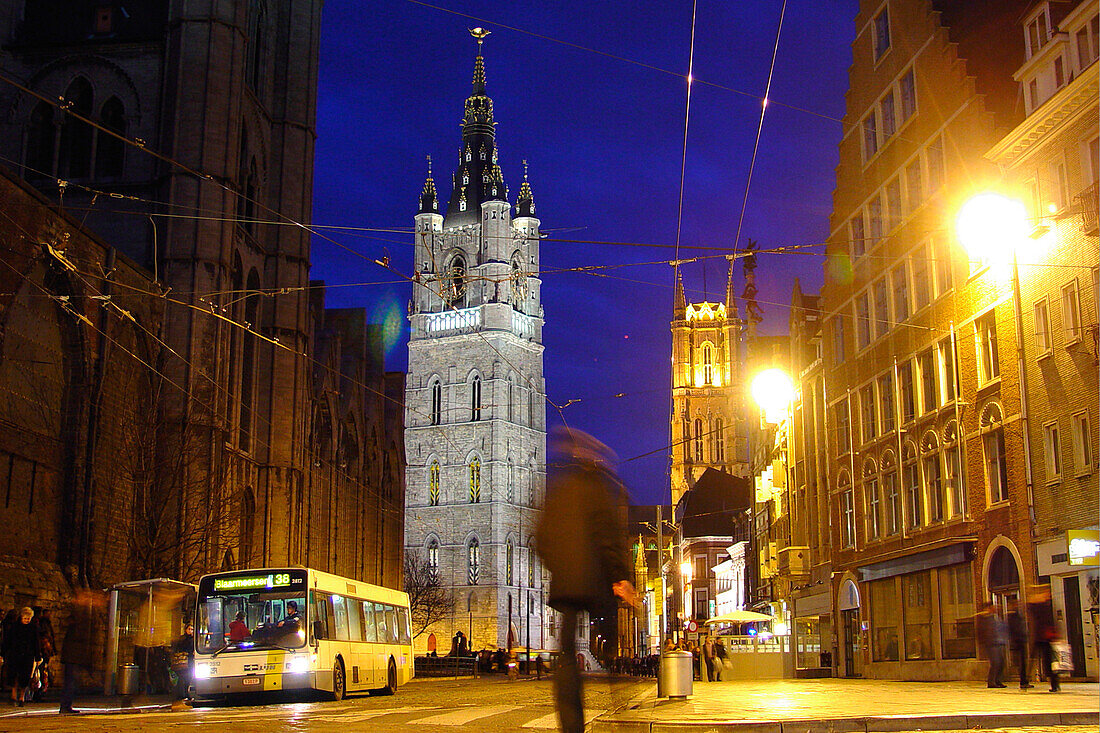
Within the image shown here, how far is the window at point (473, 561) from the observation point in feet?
343

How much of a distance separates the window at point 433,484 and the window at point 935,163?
83.3 meters

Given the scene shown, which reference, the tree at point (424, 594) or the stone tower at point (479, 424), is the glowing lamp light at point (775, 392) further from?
the stone tower at point (479, 424)

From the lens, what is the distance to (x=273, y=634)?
18.9m

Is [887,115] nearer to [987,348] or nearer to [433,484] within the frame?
[987,348]

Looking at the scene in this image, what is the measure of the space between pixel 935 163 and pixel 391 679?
16.5 m

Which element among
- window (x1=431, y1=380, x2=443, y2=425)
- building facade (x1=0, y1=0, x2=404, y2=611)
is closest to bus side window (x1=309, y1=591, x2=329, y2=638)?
building facade (x1=0, y1=0, x2=404, y2=611)

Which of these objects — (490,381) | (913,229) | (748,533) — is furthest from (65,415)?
(490,381)

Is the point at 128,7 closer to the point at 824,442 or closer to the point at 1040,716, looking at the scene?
the point at 824,442

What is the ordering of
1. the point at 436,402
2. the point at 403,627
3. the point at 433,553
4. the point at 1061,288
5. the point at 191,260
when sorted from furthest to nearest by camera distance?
the point at 436,402 < the point at 433,553 < the point at 191,260 < the point at 403,627 < the point at 1061,288

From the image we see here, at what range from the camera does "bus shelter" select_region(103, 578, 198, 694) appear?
77.5ft

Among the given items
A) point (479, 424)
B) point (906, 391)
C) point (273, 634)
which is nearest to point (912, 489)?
point (906, 391)

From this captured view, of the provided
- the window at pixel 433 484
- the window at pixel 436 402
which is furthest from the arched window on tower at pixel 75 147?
the window at pixel 433 484

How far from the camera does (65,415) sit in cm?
2767

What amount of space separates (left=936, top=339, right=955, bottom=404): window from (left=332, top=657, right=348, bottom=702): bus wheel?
46.6 feet
